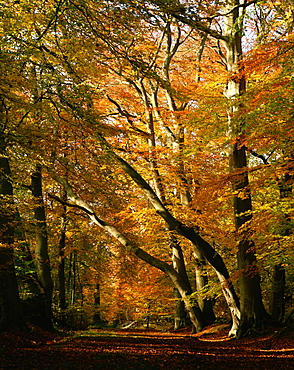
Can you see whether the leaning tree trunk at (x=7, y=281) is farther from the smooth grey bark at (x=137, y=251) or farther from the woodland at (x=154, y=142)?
the smooth grey bark at (x=137, y=251)

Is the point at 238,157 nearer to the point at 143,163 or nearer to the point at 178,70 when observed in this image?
the point at 143,163

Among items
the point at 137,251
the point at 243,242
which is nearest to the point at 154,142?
the point at 137,251

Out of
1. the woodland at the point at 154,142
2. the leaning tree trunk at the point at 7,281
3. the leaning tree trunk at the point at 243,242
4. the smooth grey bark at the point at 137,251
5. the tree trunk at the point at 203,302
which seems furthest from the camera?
the tree trunk at the point at 203,302

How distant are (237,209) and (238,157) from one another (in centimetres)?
147

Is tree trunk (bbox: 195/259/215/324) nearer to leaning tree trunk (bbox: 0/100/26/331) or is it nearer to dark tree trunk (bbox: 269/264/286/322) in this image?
dark tree trunk (bbox: 269/264/286/322)

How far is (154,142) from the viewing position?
12070 millimetres

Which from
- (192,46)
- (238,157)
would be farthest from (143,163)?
(192,46)

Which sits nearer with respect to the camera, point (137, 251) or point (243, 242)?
point (243, 242)

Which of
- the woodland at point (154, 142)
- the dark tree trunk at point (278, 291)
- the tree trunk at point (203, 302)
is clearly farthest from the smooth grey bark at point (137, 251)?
the dark tree trunk at point (278, 291)

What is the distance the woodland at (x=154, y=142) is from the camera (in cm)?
643

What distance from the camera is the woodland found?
6.43 meters

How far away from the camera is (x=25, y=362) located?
5.56 metres

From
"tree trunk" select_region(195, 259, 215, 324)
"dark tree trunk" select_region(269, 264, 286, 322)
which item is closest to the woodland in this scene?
"dark tree trunk" select_region(269, 264, 286, 322)

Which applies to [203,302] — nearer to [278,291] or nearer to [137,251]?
[278,291]
